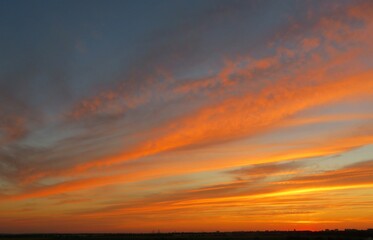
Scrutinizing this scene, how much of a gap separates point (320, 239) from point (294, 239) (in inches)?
240

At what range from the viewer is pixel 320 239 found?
3846 inches

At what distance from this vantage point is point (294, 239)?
99688mm
